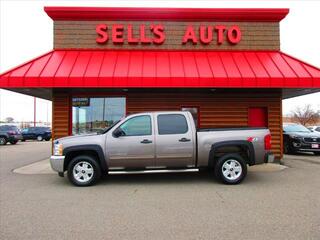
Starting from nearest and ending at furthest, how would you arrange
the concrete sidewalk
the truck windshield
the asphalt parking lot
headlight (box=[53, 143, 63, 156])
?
the asphalt parking lot → headlight (box=[53, 143, 63, 156]) → the concrete sidewalk → the truck windshield

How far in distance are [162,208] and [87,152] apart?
124 inches

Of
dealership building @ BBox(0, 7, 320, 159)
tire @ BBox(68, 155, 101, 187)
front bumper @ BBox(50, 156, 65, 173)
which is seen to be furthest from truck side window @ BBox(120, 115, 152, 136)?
dealership building @ BBox(0, 7, 320, 159)

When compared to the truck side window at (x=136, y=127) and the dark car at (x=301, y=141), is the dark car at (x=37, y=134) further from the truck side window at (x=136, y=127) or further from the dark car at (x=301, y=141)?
the truck side window at (x=136, y=127)

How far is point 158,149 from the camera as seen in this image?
8398 millimetres

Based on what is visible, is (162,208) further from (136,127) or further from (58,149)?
(58,149)

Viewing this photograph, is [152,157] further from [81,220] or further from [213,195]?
[81,220]

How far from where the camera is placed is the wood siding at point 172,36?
511 inches

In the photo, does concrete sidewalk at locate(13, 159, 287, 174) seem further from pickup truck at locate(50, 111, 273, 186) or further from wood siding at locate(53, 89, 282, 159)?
pickup truck at locate(50, 111, 273, 186)

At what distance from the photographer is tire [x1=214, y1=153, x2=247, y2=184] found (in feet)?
27.9

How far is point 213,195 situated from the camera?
7328mm

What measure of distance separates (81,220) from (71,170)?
10.0 ft

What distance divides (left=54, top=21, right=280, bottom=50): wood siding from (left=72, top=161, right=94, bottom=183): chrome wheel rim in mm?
6060

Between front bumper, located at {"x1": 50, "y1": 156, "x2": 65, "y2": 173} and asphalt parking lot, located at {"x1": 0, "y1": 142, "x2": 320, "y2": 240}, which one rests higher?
front bumper, located at {"x1": 50, "y1": 156, "x2": 65, "y2": 173}

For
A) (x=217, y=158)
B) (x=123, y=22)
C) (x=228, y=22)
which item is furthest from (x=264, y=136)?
(x=123, y=22)
